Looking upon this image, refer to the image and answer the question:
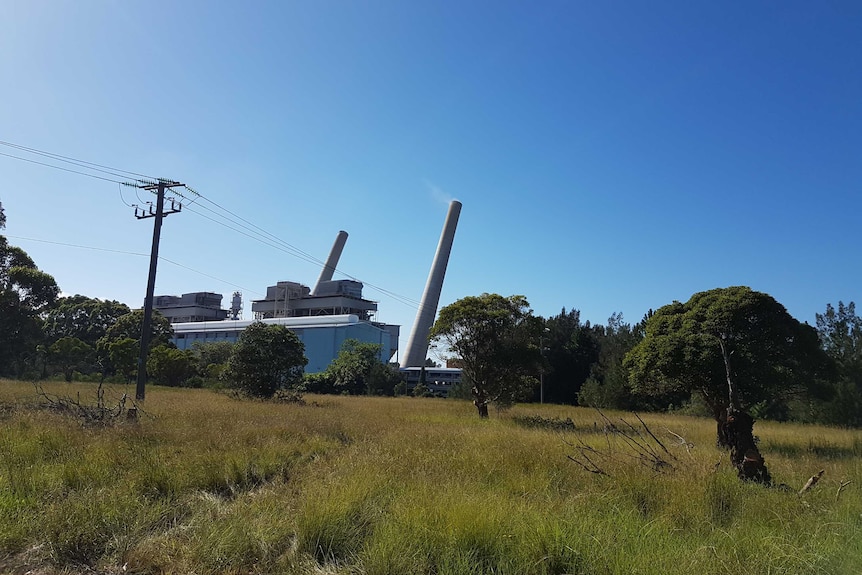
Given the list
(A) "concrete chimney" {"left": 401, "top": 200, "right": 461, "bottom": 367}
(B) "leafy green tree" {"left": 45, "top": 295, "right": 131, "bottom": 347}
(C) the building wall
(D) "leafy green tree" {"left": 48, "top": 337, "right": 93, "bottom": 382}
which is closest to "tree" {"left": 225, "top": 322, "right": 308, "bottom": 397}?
(D) "leafy green tree" {"left": 48, "top": 337, "right": 93, "bottom": 382}

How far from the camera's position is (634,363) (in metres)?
16.6

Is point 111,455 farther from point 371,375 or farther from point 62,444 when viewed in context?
point 371,375

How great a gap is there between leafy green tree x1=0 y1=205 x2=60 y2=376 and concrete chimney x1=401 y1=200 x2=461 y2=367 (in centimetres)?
4764

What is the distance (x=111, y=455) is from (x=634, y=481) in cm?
719

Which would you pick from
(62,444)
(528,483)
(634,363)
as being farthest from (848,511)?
(634,363)

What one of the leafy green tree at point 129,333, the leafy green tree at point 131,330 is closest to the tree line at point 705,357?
the leafy green tree at point 129,333

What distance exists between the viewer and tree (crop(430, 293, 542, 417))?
896 inches

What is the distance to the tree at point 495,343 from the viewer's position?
2277 cm

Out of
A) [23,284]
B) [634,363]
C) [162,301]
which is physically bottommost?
[634,363]

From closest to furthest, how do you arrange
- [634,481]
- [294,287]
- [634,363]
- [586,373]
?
Result: [634,481], [634,363], [586,373], [294,287]

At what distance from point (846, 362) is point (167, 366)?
44.3 m

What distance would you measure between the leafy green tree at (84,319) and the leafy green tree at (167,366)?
898 inches

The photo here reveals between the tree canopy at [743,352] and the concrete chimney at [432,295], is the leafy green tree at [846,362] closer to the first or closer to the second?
the tree canopy at [743,352]

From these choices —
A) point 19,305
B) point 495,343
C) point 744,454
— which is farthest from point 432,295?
point 744,454
